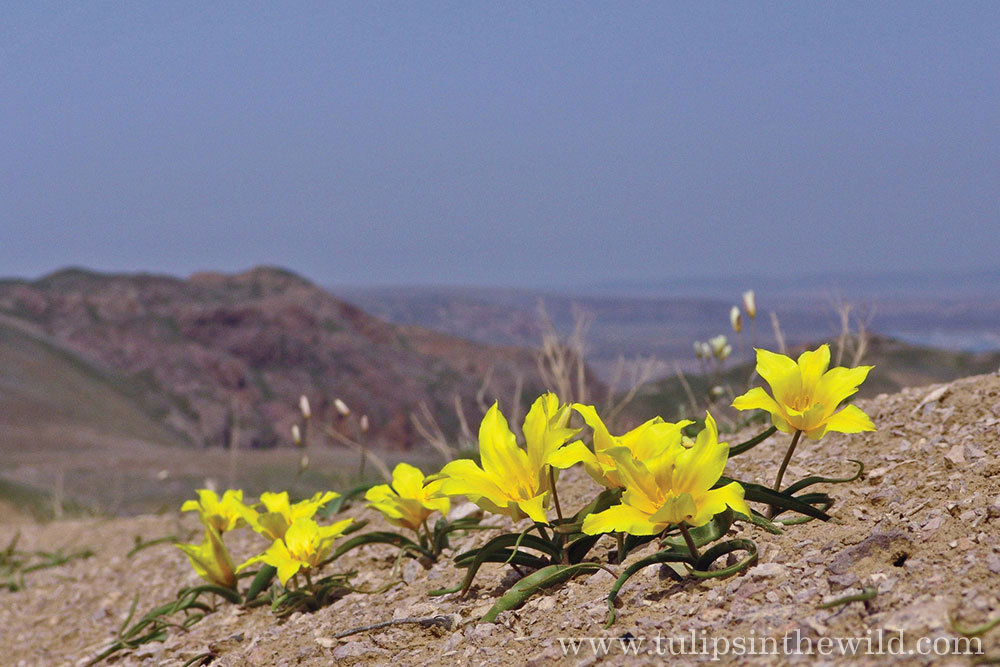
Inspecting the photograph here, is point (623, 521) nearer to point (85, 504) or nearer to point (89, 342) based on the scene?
point (85, 504)

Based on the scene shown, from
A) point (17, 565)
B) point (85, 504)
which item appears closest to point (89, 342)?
point (85, 504)

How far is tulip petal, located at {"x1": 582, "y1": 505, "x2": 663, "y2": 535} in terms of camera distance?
1701 millimetres

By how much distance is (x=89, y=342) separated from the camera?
3062cm

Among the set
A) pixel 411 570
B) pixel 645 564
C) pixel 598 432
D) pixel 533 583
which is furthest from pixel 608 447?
pixel 411 570

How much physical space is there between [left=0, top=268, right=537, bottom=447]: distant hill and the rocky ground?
841 inches

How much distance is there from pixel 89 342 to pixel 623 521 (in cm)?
3277

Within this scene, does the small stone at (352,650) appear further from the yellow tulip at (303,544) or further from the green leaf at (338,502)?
the green leaf at (338,502)

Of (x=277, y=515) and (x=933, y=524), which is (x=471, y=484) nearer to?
(x=277, y=515)

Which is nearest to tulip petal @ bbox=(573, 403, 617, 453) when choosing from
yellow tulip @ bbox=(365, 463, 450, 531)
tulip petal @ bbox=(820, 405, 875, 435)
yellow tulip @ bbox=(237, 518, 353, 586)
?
tulip petal @ bbox=(820, 405, 875, 435)

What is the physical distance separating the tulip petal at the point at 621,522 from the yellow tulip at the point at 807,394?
352 mm

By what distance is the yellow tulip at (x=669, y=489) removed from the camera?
1703 millimetres

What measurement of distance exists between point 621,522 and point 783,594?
1.18ft

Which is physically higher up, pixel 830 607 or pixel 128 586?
pixel 830 607

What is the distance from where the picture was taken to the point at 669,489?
1776 mm
